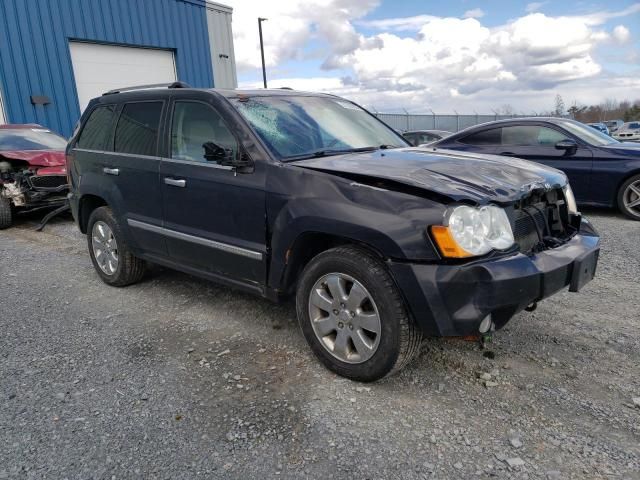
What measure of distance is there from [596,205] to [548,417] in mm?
5614

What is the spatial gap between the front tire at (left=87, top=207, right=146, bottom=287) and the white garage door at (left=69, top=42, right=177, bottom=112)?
10080 mm

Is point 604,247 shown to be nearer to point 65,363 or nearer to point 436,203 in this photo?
point 436,203

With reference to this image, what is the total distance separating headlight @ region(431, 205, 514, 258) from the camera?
2.47 m

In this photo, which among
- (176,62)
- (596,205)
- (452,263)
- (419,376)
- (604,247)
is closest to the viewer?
(452,263)

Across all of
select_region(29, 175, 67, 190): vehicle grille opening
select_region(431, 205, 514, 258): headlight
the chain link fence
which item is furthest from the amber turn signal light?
the chain link fence

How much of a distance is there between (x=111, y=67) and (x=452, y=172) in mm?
14253

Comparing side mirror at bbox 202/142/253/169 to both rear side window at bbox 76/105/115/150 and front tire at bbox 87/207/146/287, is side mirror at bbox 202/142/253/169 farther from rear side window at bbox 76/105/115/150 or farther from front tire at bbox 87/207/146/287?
rear side window at bbox 76/105/115/150

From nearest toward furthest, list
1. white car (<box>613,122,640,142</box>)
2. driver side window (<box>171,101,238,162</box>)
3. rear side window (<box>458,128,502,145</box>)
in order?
driver side window (<box>171,101,238,162</box>), rear side window (<box>458,128,502,145</box>), white car (<box>613,122,640,142</box>)

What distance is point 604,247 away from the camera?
18.2 ft

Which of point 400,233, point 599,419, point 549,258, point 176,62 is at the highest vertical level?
point 176,62

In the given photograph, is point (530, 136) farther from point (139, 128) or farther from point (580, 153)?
point (139, 128)

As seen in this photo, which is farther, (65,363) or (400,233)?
(65,363)

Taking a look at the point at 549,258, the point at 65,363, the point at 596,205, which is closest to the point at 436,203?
the point at 549,258

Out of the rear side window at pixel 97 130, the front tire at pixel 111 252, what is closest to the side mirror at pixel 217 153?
the front tire at pixel 111 252
